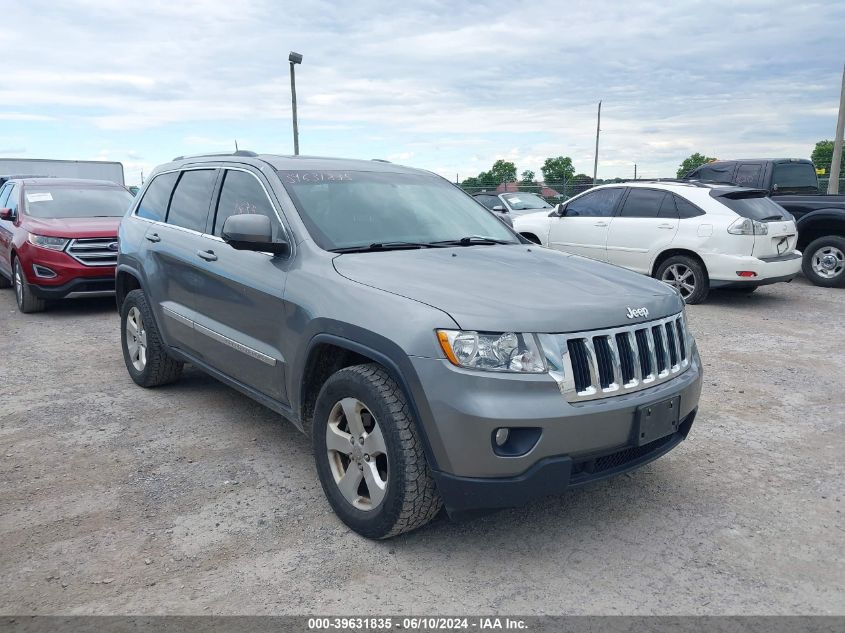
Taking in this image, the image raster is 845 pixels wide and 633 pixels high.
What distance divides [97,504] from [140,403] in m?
1.71

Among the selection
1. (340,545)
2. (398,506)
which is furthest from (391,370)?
(340,545)

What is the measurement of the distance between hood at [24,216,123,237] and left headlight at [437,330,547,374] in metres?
7.33

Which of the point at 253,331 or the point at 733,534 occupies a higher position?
the point at 253,331

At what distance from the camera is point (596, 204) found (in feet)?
34.7

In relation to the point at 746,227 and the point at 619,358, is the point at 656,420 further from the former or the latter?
the point at 746,227

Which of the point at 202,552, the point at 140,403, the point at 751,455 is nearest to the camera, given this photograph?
the point at 202,552

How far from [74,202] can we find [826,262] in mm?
10905

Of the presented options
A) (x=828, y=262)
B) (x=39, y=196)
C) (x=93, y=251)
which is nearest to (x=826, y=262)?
(x=828, y=262)

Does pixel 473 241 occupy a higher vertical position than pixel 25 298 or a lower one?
higher

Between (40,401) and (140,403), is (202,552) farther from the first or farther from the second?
(40,401)

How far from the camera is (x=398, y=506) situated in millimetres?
2994

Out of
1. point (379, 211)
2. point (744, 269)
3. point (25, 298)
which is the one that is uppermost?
point (379, 211)

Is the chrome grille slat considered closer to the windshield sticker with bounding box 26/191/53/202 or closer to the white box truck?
the windshield sticker with bounding box 26/191/53/202

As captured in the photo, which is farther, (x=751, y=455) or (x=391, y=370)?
(x=751, y=455)
